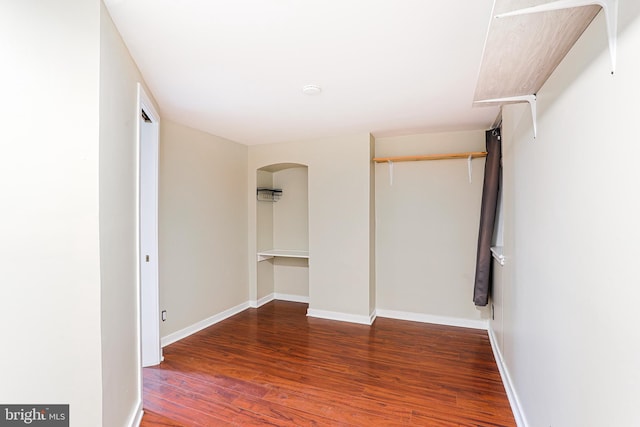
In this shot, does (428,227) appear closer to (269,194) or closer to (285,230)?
(285,230)

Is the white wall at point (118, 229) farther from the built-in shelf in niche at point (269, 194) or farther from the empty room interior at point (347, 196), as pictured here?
the built-in shelf in niche at point (269, 194)

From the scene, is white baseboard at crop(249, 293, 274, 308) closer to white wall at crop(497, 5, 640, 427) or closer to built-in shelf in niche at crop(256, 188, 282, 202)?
built-in shelf in niche at crop(256, 188, 282, 202)

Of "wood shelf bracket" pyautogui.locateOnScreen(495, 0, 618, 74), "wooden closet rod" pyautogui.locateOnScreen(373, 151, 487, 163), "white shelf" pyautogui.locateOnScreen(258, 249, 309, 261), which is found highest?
"wooden closet rod" pyautogui.locateOnScreen(373, 151, 487, 163)

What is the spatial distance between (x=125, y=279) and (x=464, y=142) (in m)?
3.61

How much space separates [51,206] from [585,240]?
211cm

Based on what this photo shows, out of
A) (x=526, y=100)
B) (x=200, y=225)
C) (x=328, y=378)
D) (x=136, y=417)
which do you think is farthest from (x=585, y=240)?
(x=200, y=225)

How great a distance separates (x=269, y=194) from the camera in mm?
4730

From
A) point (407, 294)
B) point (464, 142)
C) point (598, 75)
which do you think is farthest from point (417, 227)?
point (598, 75)

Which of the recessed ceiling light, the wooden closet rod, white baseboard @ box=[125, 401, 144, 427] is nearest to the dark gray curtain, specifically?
the wooden closet rod

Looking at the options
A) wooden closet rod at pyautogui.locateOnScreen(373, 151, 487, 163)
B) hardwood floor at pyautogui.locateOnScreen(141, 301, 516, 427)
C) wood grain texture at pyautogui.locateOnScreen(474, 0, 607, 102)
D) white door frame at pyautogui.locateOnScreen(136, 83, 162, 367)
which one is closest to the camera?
wood grain texture at pyautogui.locateOnScreen(474, 0, 607, 102)

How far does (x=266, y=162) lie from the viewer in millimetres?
4285

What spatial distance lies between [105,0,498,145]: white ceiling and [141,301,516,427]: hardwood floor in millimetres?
2304

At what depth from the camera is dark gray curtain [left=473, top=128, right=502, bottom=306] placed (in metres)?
3.12

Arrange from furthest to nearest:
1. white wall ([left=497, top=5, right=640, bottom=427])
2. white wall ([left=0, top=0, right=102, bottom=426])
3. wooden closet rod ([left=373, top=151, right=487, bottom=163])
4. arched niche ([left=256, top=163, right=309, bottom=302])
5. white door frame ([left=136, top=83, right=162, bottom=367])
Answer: arched niche ([left=256, top=163, right=309, bottom=302])
wooden closet rod ([left=373, top=151, right=487, bottom=163])
white door frame ([left=136, top=83, right=162, bottom=367])
white wall ([left=0, top=0, right=102, bottom=426])
white wall ([left=497, top=5, right=640, bottom=427])
